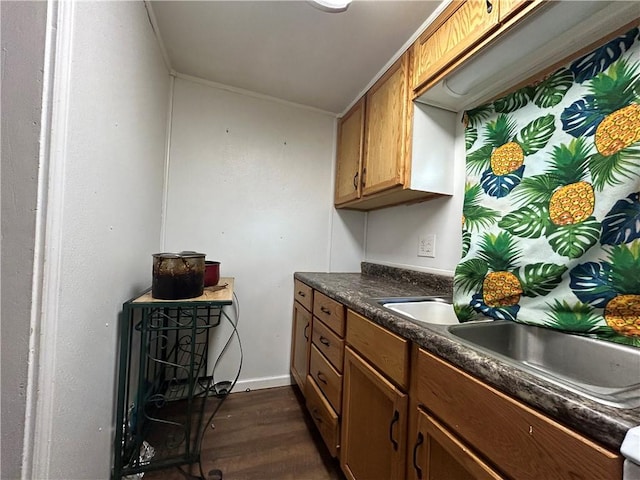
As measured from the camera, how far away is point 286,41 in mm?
1446

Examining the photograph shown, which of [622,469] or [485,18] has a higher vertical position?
[485,18]

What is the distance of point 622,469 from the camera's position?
371mm

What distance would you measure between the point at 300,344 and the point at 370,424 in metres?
0.94

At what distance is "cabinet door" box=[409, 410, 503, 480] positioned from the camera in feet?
1.88

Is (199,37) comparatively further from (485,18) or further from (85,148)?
(485,18)

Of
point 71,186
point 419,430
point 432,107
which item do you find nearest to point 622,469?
point 419,430

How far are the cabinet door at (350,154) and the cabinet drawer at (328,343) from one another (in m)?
0.90

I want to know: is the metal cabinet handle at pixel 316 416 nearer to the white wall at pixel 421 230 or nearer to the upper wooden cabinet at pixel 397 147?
the white wall at pixel 421 230

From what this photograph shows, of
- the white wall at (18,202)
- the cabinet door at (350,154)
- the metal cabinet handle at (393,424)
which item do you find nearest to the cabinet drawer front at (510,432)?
the metal cabinet handle at (393,424)

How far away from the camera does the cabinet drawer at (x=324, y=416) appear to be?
3.95ft

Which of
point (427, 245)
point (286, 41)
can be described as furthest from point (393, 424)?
point (286, 41)

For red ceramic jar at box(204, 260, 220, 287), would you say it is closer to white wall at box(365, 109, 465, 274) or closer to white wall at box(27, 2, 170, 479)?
white wall at box(27, 2, 170, 479)

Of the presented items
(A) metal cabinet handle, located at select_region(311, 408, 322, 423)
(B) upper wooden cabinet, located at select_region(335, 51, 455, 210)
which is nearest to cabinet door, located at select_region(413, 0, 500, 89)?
(B) upper wooden cabinet, located at select_region(335, 51, 455, 210)

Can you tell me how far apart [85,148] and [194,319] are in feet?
2.48
